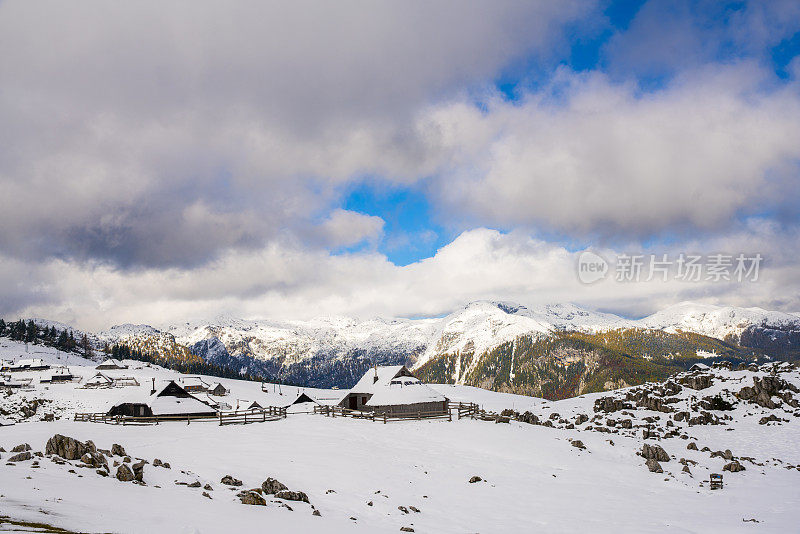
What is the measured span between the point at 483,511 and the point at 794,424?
46.5 meters

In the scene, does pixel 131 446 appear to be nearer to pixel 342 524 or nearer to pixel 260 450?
pixel 260 450

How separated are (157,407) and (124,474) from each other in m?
49.1

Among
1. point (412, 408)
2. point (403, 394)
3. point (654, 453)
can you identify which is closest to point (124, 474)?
point (654, 453)

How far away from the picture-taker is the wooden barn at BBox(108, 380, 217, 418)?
62.5 meters

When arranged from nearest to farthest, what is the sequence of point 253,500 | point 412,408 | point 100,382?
point 253,500 → point 412,408 → point 100,382

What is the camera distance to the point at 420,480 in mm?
30078

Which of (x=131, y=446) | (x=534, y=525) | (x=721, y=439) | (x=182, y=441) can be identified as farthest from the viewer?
(x=721, y=439)

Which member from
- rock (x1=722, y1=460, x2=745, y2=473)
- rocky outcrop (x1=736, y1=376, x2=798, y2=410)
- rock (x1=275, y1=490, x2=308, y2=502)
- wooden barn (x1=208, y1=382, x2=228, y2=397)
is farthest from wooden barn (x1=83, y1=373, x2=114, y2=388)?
rocky outcrop (x1=736, y1=376, x2=798, y2=410)

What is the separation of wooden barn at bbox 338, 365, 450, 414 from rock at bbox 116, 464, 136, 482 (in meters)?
42.3

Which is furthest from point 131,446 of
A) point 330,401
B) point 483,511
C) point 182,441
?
point 330,401

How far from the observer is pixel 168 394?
7025cm

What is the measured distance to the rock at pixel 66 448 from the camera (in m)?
22.1

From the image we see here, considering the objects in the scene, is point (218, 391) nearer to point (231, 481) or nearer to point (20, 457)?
point (231, 481)

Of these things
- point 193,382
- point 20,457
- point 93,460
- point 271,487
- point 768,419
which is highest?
point 20,457
